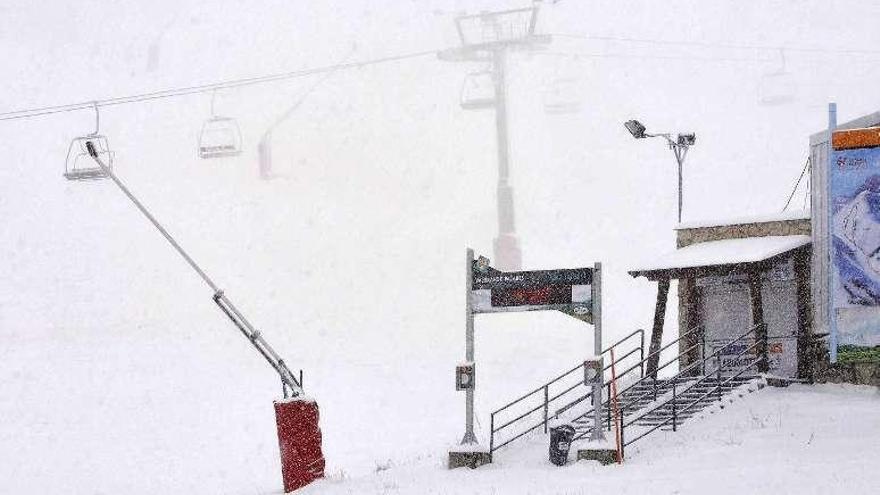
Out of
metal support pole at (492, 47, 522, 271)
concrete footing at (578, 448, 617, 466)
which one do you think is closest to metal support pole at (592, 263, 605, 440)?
concrete footing at (578, 448, 617, 466)

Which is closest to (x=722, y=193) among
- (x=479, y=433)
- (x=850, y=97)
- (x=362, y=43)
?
(x=850, y=97)

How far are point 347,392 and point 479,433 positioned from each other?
28.8 feet

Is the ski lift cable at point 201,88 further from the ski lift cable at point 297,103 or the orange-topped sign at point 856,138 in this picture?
the orange-topped sign at point 856,138

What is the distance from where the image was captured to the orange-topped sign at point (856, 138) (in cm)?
1881

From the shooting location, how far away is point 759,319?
21422mm

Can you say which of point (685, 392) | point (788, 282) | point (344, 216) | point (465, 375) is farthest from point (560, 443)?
point (344, 216)

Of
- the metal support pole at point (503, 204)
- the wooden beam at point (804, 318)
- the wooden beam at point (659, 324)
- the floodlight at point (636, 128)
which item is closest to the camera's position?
the wooden beam at point (804, 318)

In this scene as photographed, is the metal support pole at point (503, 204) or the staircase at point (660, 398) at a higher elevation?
the metal support pole at point (503, 204)

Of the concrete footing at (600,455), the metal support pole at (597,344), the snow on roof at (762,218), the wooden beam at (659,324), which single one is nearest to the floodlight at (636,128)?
the snow on roof at (762,218)

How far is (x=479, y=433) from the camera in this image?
29016 mm

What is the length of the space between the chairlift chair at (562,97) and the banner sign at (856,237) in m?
25.9

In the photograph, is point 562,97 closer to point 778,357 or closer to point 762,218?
point 762,218

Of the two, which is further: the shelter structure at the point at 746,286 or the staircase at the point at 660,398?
→ the shelter structure at the point at 746,286

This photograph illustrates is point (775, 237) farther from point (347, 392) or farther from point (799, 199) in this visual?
point (799, 199)
